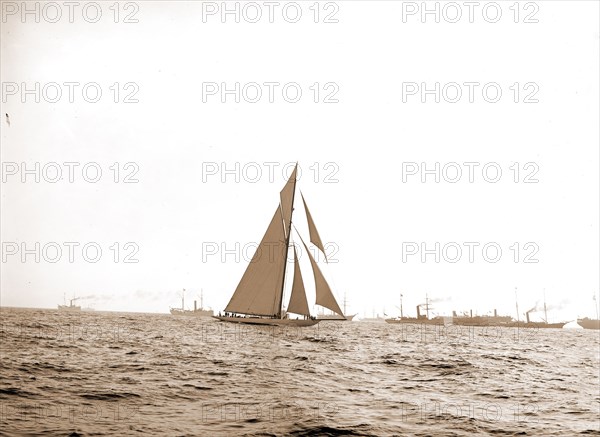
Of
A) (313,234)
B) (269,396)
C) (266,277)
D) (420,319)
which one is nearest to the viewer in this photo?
(269,396)

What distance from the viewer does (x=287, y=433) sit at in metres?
11.2

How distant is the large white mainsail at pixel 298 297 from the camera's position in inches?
2190

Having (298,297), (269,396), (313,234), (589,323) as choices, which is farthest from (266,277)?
(589,323)

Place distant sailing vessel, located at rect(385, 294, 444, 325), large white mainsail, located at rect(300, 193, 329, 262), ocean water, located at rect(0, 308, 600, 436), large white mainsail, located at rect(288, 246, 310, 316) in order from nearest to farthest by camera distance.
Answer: ocean water, located at rect(0, 308, 600, 436)
large white mainsail, located at rect(300, 193, 329, 262)
large white mainsail, located at rect(288, 246, 310, 316)
distant sailing vessel, located at rect(385, 294, 444, 325)

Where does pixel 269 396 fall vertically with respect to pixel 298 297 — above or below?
below

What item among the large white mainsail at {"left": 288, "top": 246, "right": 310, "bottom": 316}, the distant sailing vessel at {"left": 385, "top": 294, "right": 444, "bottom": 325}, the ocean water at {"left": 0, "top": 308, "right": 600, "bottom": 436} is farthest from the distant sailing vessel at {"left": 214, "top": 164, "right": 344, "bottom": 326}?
the distant sailing vessel at {"left": 385, "top": 294, "right": 444, "bottom": 325}

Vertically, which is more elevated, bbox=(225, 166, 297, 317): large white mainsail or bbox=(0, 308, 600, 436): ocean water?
bbox=(225, 166, 297, 317): large white mainsail

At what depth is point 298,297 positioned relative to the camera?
5619cm

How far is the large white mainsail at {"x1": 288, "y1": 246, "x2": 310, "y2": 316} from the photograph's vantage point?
55.6 m

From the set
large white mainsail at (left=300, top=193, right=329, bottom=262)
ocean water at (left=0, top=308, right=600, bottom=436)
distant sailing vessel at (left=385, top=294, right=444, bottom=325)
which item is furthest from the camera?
distant sailing vessel at (left=385, top=294, right=444, bottom=325)

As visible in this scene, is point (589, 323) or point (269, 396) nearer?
point (269, 396)

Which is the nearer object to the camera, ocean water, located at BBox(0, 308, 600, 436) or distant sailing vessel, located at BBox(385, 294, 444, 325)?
ocean water, located at BBox(0, 308, 600, 436)

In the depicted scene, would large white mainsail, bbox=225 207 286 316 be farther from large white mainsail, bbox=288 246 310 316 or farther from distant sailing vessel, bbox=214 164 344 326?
large white mainsail, bbox=288 246 310 316

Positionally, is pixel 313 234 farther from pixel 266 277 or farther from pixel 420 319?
pixel 420 319
